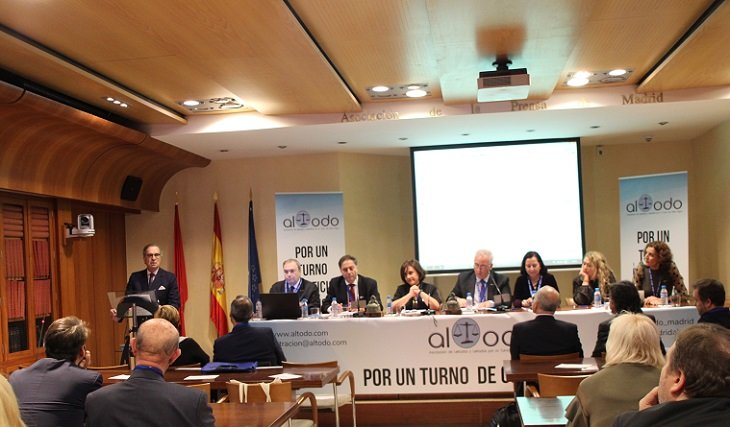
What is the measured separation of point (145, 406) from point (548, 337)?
340cm

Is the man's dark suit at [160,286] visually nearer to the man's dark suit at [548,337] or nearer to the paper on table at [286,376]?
the paper on table at [286,376]

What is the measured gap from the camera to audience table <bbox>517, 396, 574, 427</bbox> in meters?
3.24

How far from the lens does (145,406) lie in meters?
2.98

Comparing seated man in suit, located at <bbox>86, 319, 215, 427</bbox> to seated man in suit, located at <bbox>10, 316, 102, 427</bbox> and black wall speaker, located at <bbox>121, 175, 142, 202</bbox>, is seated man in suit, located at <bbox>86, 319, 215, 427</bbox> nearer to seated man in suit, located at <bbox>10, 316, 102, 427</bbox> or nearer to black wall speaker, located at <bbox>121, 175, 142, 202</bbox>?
seated man in suit, located at <bbox>10, 316, 102, 427</bbox>

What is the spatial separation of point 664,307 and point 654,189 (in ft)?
9.22

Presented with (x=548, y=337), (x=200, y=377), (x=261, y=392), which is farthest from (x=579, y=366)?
(x=200, y=377)

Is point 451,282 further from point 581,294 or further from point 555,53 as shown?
point 555,53

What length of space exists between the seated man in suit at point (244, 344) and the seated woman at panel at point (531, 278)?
3.04 metres

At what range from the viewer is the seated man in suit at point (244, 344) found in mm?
5938

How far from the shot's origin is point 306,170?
1065 centimetres

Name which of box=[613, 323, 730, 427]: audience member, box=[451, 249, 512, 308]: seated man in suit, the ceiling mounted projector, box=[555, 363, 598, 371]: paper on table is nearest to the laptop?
box=[451, 249, 512, 308]: seated man in suit

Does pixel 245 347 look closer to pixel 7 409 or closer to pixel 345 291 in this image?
pixel 345 291

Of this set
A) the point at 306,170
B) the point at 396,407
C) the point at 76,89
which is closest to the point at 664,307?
the point at 396,407

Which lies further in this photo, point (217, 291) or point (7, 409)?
point (217, 291)
